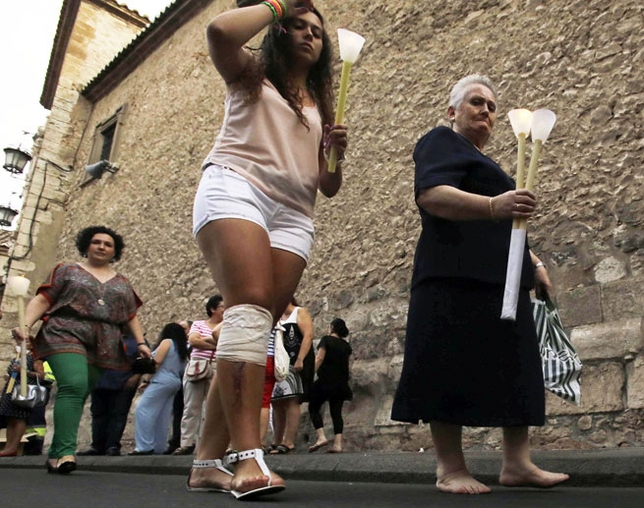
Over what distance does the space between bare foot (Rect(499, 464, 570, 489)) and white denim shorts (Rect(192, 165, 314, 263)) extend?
3.36 feet

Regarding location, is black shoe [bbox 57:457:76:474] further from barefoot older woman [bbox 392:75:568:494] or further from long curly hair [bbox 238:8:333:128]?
long curly hair [bbox 238:8:333:128]

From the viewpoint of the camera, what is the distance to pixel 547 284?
2.54m

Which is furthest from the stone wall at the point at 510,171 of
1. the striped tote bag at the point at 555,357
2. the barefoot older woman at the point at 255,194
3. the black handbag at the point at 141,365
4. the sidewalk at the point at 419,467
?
the barefoot older woman at the point at 255,194

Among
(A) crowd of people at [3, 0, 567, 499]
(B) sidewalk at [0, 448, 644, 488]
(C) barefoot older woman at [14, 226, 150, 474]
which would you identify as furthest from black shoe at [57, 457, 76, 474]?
(A) crowd of people at [3, 0, 567, 499]

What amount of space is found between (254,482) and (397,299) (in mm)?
4631

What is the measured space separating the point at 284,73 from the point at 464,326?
108 centimetres

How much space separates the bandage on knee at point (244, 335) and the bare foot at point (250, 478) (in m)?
0.29

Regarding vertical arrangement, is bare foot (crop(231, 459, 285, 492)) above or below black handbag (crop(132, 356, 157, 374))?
below

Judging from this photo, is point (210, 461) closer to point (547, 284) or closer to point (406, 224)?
point (547, 284)

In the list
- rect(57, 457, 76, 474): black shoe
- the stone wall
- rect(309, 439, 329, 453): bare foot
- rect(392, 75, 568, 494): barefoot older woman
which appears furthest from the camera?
rect(309, 439, 329, 453): bare foot

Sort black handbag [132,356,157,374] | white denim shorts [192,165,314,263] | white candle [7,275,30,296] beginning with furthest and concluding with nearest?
white candle [7,275,30,296], black handbag [132,356,157,374], white denim shorts [192,165,314,263]

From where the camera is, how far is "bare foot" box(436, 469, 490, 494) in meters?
2.12

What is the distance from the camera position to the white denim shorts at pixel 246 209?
2.06 meters

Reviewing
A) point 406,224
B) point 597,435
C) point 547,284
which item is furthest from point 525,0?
point 547,284
